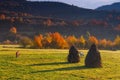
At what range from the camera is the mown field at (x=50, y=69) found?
53.9 m

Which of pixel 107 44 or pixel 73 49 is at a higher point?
pixel 73 49

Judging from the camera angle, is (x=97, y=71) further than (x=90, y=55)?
No

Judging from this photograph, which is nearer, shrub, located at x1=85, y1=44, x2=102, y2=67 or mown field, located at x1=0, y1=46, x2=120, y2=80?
mown field, located at x1=0, y1=46, x2=120, y2=80

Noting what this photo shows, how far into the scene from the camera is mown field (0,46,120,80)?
53.9m

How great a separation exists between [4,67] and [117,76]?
21.2 meters

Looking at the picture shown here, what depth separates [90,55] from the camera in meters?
67.3

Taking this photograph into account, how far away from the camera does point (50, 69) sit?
2416 inches

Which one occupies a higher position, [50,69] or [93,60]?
[93,60]

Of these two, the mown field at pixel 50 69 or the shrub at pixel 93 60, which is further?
the shrub at pixel 93 60

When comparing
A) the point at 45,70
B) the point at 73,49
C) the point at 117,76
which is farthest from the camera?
the point at 73,49

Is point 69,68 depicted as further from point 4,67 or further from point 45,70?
point 4,67

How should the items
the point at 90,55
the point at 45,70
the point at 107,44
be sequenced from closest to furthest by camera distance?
1. the point at 45,70
2. the point at 90,55
3. the point at 107,44

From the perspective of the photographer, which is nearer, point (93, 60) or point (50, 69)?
point (50, 69)

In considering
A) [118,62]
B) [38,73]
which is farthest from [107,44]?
[38,73]
